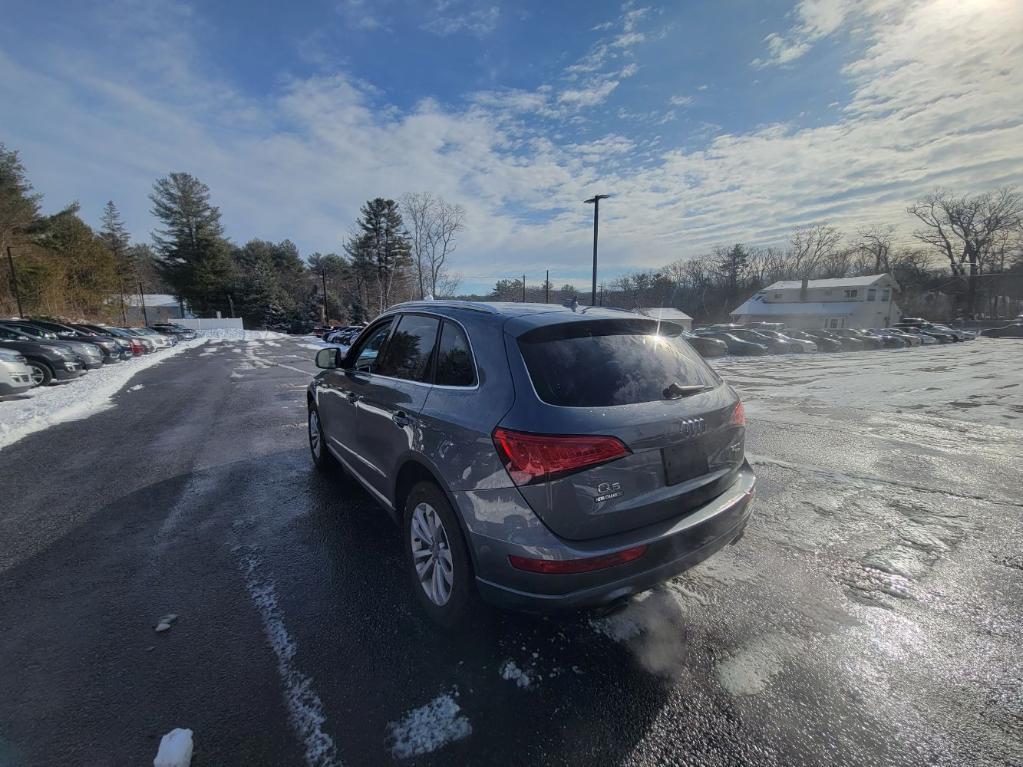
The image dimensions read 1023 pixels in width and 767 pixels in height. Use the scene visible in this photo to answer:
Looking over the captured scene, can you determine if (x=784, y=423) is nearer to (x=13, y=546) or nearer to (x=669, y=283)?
(x=13, y=546)

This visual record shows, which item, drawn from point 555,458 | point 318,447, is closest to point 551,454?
point 555,458

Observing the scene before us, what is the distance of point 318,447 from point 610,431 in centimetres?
406

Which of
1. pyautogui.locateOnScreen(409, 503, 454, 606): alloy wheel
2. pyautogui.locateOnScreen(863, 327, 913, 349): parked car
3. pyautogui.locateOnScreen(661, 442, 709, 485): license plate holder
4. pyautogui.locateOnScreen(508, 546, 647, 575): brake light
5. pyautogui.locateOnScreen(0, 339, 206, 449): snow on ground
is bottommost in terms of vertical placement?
pyautogui.locateOnScreen(863, 327, 913, 349): parked car

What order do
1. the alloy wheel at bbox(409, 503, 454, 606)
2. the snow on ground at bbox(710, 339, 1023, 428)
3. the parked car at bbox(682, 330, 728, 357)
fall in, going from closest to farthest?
the alloy wheel at bbox(409, 503, 454, 606)
the snow on ground at bbox(710, 339, 1023, 428)
the parked car at bbox(682, 330, 728, 357)

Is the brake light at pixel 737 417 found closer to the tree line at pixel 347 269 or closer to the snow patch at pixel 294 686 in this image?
the snow patch at pixel 294 686

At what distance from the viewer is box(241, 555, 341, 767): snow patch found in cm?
182

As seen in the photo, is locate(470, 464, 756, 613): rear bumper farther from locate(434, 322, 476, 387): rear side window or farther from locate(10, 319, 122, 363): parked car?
locate(10, 319, 122, 363): parked car

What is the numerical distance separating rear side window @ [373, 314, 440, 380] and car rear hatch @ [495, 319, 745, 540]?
0.83m

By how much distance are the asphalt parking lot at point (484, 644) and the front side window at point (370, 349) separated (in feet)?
4.36

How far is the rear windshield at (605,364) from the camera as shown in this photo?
221 centimetres

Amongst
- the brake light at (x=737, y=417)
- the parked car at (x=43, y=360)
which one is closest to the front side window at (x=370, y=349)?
the brake light at (x=737, y=417)

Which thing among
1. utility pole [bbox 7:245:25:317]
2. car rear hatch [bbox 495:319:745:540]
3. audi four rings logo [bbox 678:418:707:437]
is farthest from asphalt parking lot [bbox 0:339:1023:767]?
utility pole [bbox 7:245:25:317]

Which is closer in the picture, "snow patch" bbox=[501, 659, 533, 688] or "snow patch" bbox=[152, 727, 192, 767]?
"snow patch" bbox=[152, 727, 192, 767]

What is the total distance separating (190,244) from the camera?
2322 inches
